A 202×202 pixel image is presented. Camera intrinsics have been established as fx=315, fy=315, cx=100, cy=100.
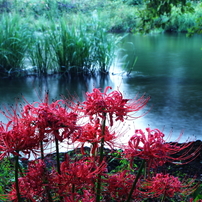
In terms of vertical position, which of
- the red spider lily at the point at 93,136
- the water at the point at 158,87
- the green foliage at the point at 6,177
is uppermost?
the red spider lily at the point at 93,136

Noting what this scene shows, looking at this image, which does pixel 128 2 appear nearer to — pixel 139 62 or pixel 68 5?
pixel 68 5

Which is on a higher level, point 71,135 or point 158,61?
point 71,135

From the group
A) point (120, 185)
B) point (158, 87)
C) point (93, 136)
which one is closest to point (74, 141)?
point (93, 136)

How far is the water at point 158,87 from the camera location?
2936 mm

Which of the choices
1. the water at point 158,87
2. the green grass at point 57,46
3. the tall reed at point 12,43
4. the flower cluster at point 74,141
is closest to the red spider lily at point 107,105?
the flower cluster at point 74,141

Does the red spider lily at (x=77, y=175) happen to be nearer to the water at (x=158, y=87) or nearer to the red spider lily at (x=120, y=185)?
the red spider lily at (x=120, y=185)

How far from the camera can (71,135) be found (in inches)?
34.4

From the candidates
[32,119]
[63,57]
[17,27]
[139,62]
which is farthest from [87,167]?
[139,62]

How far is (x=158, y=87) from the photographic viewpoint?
421 centimetres

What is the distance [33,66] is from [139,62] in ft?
7.34

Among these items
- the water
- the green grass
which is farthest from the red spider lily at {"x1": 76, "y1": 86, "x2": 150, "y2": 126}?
the green grass

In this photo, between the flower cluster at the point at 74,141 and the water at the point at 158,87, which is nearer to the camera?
the flower cluster at the point at 74,141

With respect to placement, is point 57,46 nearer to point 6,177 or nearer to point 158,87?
point 158,87

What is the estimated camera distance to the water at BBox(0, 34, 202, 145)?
9.63 feet
